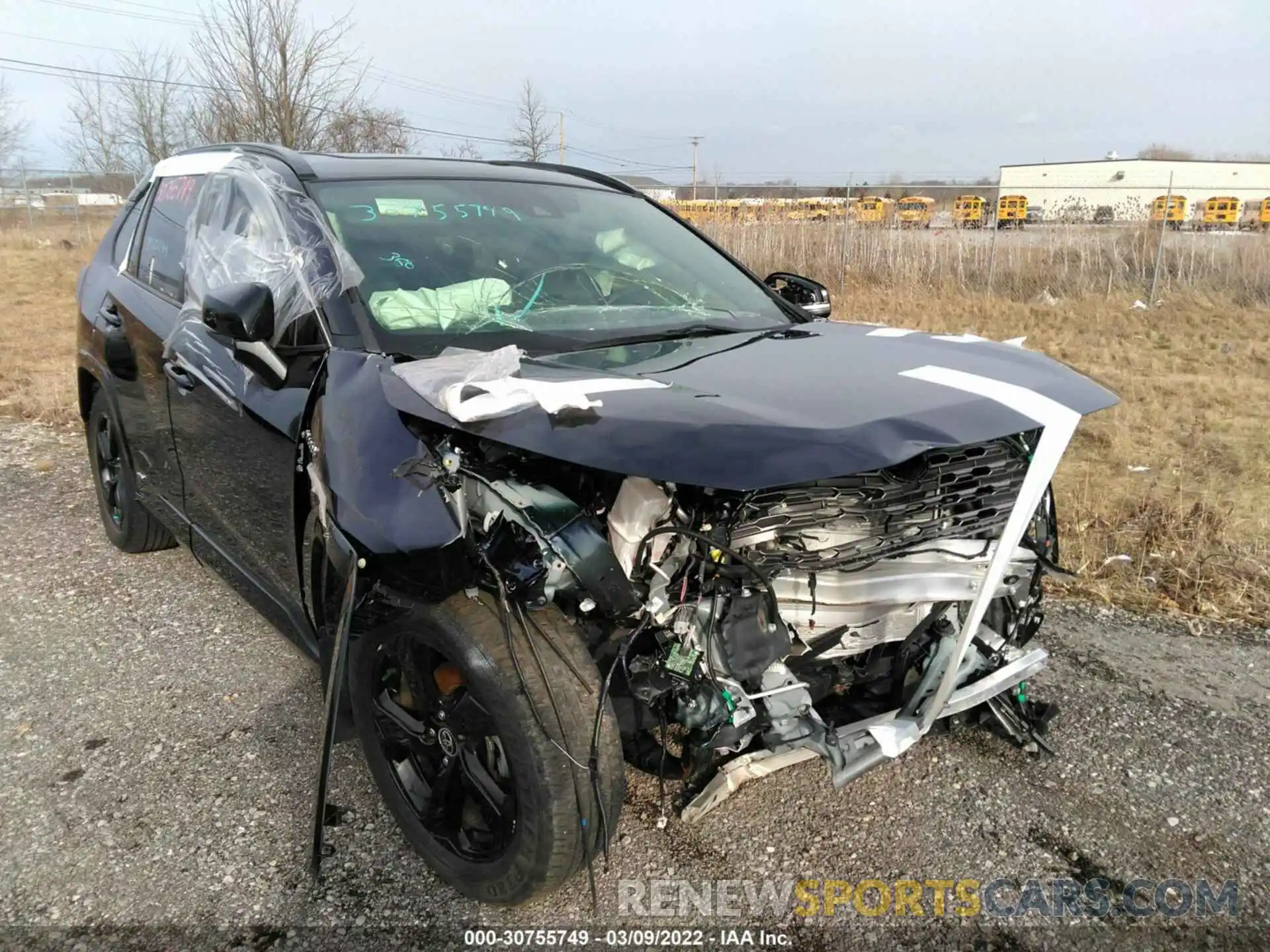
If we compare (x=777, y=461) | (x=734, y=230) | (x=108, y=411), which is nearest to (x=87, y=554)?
(x=108, y=411)

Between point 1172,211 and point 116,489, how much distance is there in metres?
21.8

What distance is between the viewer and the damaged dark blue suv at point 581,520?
1.87m

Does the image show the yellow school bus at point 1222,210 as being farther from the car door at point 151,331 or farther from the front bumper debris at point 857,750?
the car door at point 151,331

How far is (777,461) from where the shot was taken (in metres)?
1.66

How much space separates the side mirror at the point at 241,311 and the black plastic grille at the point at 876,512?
1367 mm

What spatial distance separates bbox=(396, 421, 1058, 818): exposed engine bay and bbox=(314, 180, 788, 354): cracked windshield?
25.8 inches

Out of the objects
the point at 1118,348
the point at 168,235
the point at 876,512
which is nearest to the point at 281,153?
the point at 168,235

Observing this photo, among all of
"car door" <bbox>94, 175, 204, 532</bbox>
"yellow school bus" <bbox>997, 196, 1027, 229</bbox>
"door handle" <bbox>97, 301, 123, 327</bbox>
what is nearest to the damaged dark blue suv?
"car door" <bbox>94, 175, 204, 532</bbox>

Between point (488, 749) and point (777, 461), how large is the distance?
3.33 feet

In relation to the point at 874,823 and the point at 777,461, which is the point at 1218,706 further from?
the point at 777,461

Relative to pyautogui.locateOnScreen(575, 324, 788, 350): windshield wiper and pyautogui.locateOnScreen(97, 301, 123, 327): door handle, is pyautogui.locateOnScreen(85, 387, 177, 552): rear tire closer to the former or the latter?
pyautogui.locateOnScreen(97, 301, 123, 327): door handle

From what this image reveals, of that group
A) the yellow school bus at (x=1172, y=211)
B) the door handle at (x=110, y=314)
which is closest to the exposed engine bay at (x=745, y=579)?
the door handle at (x=110, y=314)

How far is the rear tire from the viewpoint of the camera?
4000 mm

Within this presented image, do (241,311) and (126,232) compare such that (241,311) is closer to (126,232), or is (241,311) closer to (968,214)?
(126,232)
